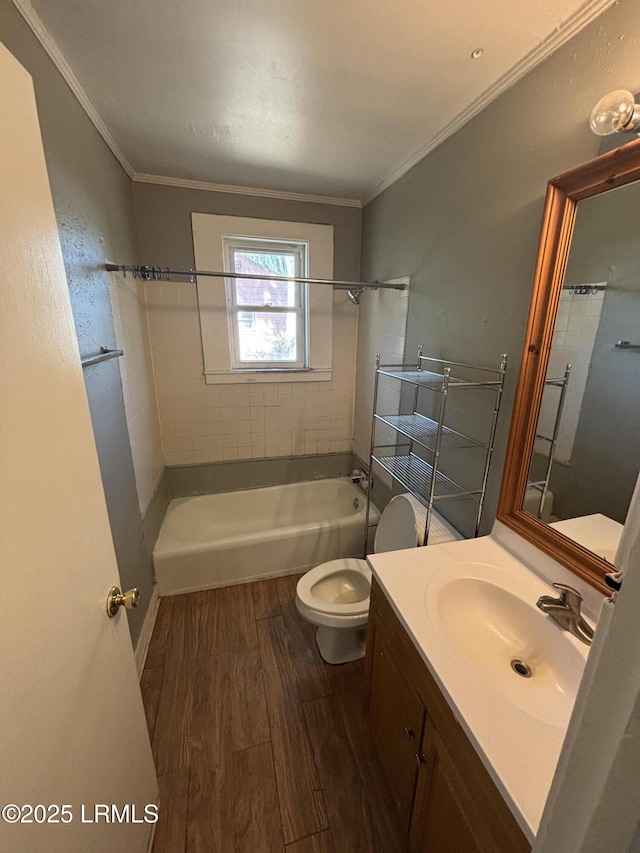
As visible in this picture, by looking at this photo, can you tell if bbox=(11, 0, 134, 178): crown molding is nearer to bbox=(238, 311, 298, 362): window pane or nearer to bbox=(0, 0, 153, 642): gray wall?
bbox=(0, 0, 153, 642): gray wall

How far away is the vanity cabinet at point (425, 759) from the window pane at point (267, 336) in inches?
73.6

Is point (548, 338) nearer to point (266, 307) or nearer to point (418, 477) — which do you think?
point (418, 477)

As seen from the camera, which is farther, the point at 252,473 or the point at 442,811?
the point at 252,473

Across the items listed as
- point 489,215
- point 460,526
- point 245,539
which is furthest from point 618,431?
point 245,539

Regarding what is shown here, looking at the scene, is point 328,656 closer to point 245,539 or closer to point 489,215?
point 245,539

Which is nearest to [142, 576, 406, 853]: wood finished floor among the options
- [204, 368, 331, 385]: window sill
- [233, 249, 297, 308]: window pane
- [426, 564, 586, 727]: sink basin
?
[426, 564, 586, 727]: sink basin

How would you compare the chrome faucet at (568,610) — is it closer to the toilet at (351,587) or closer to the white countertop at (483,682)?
the white countertop at (483,682)

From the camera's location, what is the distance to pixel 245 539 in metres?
2.17

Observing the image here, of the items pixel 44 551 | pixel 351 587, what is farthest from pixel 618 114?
pixel 351 587

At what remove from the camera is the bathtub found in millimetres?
2096

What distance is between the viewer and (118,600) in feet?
2.73

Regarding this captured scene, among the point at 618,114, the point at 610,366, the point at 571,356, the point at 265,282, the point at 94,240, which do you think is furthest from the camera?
the point at 265,282

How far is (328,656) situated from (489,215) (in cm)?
205

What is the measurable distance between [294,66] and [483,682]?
193 centimetres
